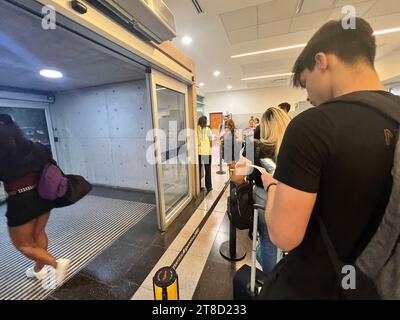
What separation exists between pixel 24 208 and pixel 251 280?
2.04m

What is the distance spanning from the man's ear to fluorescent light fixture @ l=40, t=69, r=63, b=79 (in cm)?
376

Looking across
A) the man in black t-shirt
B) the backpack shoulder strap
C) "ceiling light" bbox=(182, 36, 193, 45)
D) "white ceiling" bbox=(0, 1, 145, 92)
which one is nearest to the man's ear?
the man in black t-shirt

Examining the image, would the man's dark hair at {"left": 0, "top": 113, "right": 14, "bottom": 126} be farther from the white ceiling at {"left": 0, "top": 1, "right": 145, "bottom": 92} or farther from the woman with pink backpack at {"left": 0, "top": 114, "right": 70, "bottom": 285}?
the white ceiling at {"left": 0, "top": 1, "right": 145, "bottom": 92}

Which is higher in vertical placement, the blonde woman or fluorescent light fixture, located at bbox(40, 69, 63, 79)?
fluorescent light fixture, located at bbox(40, 69, 63, 79)

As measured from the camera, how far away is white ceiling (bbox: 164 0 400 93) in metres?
2.92

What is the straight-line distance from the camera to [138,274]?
6.57ft

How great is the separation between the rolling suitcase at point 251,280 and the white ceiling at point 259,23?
A: 10.7ft

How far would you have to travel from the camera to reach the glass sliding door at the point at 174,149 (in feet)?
10.1

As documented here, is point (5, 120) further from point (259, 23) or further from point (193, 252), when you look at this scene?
point (259, 23)

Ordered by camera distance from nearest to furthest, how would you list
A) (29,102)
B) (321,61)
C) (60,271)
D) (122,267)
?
(321,61) < (60,271) < (122,267) < (29,102)

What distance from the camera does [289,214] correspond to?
1.98ft

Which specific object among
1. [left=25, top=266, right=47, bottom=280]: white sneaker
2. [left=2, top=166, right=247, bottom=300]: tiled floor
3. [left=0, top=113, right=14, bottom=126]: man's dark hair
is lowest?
[left=2, top=166, right=247, bottom=300]: tiled floor

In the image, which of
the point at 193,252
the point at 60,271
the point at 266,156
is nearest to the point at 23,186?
the point at 60,271
